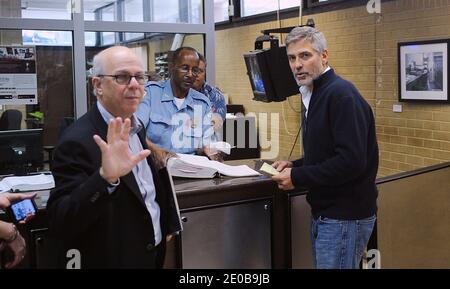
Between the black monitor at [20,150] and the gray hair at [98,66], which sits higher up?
the gray hair at [98,66]

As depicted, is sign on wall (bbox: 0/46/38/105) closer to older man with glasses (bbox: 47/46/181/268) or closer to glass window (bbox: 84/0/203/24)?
glass window (bbox: 84/0/203/24)

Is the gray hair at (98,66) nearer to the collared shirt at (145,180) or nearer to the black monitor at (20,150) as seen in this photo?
the collared shirt at (145,180)

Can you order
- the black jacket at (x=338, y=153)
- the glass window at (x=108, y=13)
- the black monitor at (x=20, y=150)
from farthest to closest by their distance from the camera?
the glass window at (x=108, y=13)
the black monitor at (x=20, y=150)
the black jacket at (x=338, y=153)

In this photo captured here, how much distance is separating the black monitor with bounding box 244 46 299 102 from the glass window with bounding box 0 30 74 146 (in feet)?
5.16

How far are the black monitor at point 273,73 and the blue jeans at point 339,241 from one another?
200cm

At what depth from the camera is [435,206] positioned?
3.44 meters

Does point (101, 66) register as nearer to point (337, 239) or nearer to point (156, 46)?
point (337, 239)

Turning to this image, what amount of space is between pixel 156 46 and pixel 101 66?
361 cm

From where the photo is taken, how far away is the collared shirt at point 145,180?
66.4 inches

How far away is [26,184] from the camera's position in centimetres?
229

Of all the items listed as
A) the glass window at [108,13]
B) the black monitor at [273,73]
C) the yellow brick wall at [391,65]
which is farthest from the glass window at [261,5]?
the black monitor at [273,73]

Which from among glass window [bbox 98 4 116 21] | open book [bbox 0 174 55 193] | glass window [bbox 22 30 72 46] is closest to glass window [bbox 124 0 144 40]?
glass window [bbox 98 4 116 21]

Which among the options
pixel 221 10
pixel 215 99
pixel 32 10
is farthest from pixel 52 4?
pixel 221 10

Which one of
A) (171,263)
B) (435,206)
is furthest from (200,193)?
(435,206)
